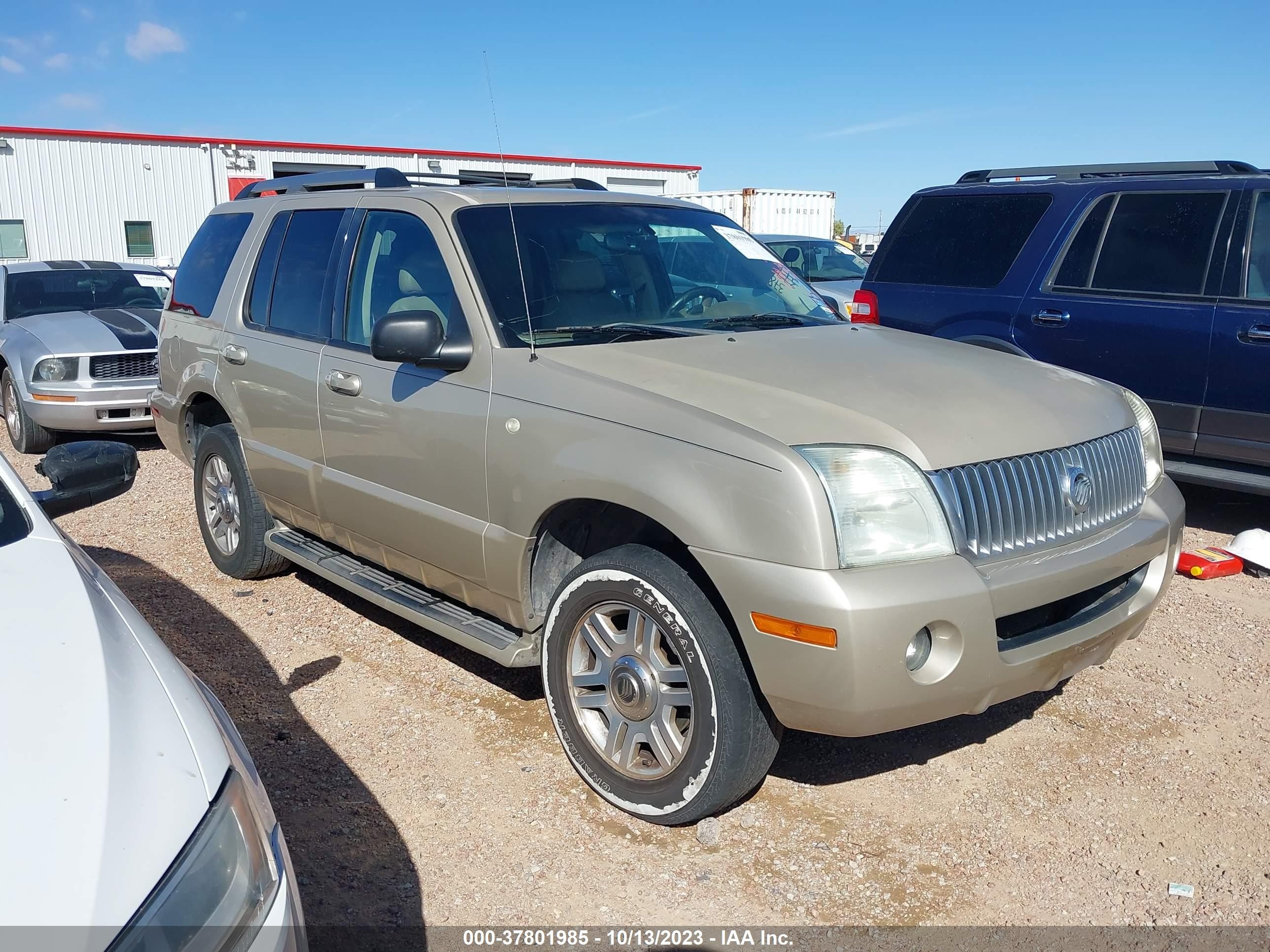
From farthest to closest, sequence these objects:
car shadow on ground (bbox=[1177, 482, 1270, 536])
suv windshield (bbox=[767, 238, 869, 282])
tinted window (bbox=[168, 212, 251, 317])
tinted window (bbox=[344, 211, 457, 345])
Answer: suv windshield (bbox=[767, 238, 869, 282]) < car shadow on ground (bbox=[1177, 482, 1270, 536]) < tinted window (bbox=[168, 212, 251, 317]) < tinted window (bbox=[344, 211, 457, 345])

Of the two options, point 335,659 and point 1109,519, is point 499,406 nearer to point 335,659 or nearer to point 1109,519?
point 335,659

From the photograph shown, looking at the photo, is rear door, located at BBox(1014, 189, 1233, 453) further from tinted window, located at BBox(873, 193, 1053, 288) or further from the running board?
the running board

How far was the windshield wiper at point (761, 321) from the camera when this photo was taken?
157 inches

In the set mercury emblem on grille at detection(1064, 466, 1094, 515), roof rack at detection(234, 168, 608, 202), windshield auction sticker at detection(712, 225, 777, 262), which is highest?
roof rack at detection(234, 168, 608, 202)

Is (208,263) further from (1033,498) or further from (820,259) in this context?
(820,259)

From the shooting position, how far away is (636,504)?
119 inches

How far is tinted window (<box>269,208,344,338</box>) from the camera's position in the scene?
452 cm

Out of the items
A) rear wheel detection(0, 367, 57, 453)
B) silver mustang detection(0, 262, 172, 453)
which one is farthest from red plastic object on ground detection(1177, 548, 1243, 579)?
rear wheel detection(0, 367, 57, 453)

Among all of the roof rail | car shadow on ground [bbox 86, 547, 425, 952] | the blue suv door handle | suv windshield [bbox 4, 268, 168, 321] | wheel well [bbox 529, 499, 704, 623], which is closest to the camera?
car shadow on ground [bbox 86, 547, 425, 952]

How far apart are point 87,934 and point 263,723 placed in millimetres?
2577

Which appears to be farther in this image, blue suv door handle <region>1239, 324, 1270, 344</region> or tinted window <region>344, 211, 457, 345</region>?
blue suv door handle <region>1239, 324, 1270, 344</region>

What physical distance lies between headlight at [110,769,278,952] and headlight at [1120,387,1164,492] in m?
3.10

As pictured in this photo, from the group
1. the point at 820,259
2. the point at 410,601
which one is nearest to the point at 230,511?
the point at 410,601

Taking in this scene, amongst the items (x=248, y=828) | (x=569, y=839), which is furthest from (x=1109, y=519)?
(x=248, y=828)
